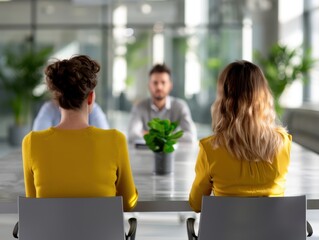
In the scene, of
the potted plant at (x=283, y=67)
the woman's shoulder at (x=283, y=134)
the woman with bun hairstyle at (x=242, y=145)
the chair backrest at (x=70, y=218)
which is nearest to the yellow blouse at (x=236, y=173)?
the woman with bun hairstyle at (x=242, y=145)

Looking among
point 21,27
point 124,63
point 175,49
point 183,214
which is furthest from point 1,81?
point 183,214

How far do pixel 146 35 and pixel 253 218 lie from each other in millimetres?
9861

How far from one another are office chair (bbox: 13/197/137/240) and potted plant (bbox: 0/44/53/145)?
9624 millimetres

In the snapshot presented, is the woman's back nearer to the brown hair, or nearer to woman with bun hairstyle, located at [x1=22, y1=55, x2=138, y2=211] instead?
woman with bun hairstyle, located at [x1=22, y1=55, x2=138, y2=211]

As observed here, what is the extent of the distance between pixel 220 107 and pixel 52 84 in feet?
2.26

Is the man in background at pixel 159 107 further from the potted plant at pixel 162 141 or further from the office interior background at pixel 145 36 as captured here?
the office interior background at pixel 145 36

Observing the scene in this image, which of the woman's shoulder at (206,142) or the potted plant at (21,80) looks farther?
the potted plant at (21,80)

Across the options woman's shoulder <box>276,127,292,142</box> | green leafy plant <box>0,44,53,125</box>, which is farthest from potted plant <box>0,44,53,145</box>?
woman's shoulder <box>276,127,292,142</box>

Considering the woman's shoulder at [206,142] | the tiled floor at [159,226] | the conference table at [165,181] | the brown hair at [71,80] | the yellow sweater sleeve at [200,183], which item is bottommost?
the tiled floor at [159,226]

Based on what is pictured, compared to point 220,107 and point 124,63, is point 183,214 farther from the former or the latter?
point 124,63

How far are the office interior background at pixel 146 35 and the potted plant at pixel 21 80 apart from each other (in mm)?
152

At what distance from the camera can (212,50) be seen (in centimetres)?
1227

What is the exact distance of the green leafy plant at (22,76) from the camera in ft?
38.8

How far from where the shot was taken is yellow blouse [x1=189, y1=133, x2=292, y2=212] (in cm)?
266
